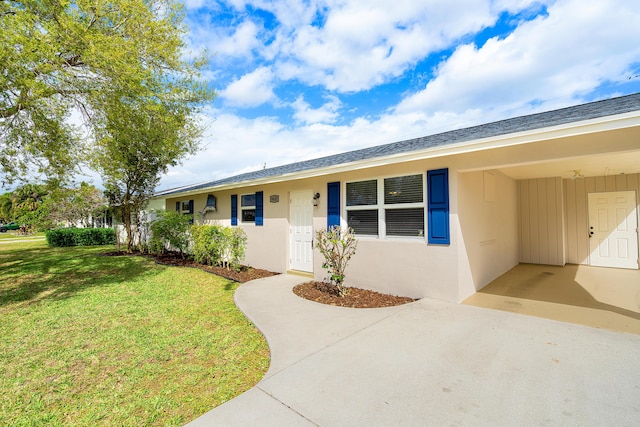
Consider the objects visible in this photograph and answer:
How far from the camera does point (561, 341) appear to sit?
10.4ft

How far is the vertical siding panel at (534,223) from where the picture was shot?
8406 millimetres

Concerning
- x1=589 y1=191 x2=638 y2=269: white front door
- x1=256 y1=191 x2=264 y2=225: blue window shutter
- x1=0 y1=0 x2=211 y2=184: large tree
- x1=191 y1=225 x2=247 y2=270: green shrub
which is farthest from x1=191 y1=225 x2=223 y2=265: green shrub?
x1=589 y1=191 x2=638 y2=269: white front door

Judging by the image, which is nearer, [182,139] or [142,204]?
[182,139]

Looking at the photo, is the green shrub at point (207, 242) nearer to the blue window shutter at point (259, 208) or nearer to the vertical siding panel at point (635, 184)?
the blue window shutter at point (259, 208)

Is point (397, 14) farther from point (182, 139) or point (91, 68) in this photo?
point (182, 139)

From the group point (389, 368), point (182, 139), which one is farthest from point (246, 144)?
point (389, 368)

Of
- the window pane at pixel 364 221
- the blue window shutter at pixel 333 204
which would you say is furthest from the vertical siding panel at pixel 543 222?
the blue window shutter at pixel 333 204

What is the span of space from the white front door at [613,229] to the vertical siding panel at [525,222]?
1.42 m

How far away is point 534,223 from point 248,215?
8664 mm

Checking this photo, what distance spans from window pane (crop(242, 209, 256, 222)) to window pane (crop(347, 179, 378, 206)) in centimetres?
363

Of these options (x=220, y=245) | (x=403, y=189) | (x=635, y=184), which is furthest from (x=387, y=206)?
(x=635, y=184)

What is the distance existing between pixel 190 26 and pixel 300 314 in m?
8.46

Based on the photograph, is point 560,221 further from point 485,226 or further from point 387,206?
point 387,206

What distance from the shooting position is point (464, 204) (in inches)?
195
